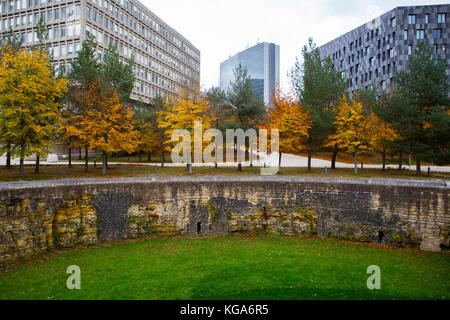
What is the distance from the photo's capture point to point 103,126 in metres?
22.2

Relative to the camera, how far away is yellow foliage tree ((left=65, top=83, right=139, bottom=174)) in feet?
72.5

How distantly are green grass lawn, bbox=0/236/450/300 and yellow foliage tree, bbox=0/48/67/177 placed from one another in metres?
9.11

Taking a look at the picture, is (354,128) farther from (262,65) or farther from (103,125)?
(262,65)

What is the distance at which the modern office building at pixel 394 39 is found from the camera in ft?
177

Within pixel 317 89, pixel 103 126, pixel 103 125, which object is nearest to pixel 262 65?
pixel 317 89

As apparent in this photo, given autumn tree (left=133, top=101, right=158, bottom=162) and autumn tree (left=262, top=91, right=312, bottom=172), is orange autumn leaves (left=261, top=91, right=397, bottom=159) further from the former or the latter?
autumn tree (left=133, top=101, right=158, bottom=162)

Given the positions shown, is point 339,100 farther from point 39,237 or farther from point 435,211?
point 39,237

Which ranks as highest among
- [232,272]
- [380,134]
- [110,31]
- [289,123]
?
Answer: [110,31]

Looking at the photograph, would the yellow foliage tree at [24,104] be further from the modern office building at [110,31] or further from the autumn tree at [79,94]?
the modern office building at [110,31]

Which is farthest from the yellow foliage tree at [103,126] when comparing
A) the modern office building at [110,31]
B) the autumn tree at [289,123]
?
the autumn tree at [289,123]

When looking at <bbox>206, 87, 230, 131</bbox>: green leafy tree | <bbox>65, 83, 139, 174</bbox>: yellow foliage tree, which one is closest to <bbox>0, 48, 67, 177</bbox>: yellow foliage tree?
<bbox>65, 83, 139, 174</bbox>: yellow foliage tree

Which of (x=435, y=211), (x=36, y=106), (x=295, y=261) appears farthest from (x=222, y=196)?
(x=36, y=106)

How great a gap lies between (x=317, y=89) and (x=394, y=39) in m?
39.9
